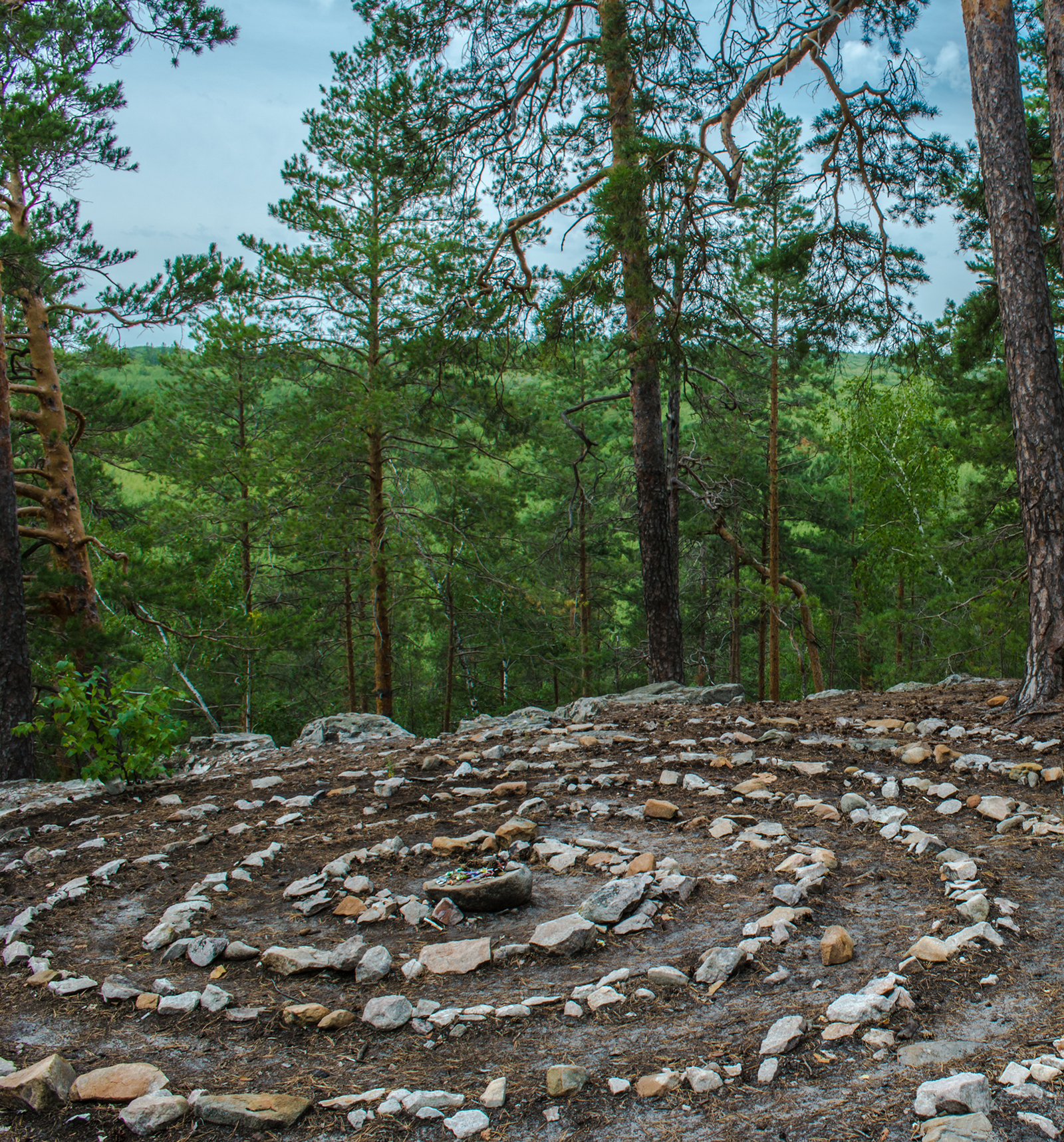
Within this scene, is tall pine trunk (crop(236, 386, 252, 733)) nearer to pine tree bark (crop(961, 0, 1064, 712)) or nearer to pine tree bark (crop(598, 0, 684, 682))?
pine tree bark (crop(598, 0, 684, 682))

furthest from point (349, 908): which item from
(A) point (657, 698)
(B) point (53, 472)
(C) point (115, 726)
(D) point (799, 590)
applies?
(D) point (799, 590)

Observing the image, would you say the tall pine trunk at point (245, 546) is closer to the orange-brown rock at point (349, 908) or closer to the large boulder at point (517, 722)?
the large boulder at point (517, 722)

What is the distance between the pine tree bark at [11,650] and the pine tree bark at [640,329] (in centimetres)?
599

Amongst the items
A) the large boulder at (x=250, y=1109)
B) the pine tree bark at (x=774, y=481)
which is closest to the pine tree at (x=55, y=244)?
the large boulder at (x=250, y=1109)

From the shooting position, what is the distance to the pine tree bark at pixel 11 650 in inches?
278

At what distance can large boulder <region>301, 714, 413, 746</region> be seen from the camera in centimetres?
719

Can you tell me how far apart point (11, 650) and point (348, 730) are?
3128 millimetres

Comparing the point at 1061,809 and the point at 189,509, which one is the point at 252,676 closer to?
the point at 189,509

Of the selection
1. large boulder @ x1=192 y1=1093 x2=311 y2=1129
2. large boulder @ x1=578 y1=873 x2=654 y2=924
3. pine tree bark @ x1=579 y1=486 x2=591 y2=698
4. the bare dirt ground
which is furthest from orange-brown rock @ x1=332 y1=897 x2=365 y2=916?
pine tree bark @ x1=579 y1=486 x2=591 y2=698

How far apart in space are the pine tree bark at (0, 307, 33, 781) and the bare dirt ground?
112 inches

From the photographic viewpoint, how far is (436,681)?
1098 inches

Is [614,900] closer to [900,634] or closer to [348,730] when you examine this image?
[348,730]

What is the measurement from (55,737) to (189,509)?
4.46 meters

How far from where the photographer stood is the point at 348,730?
7.44 meters
